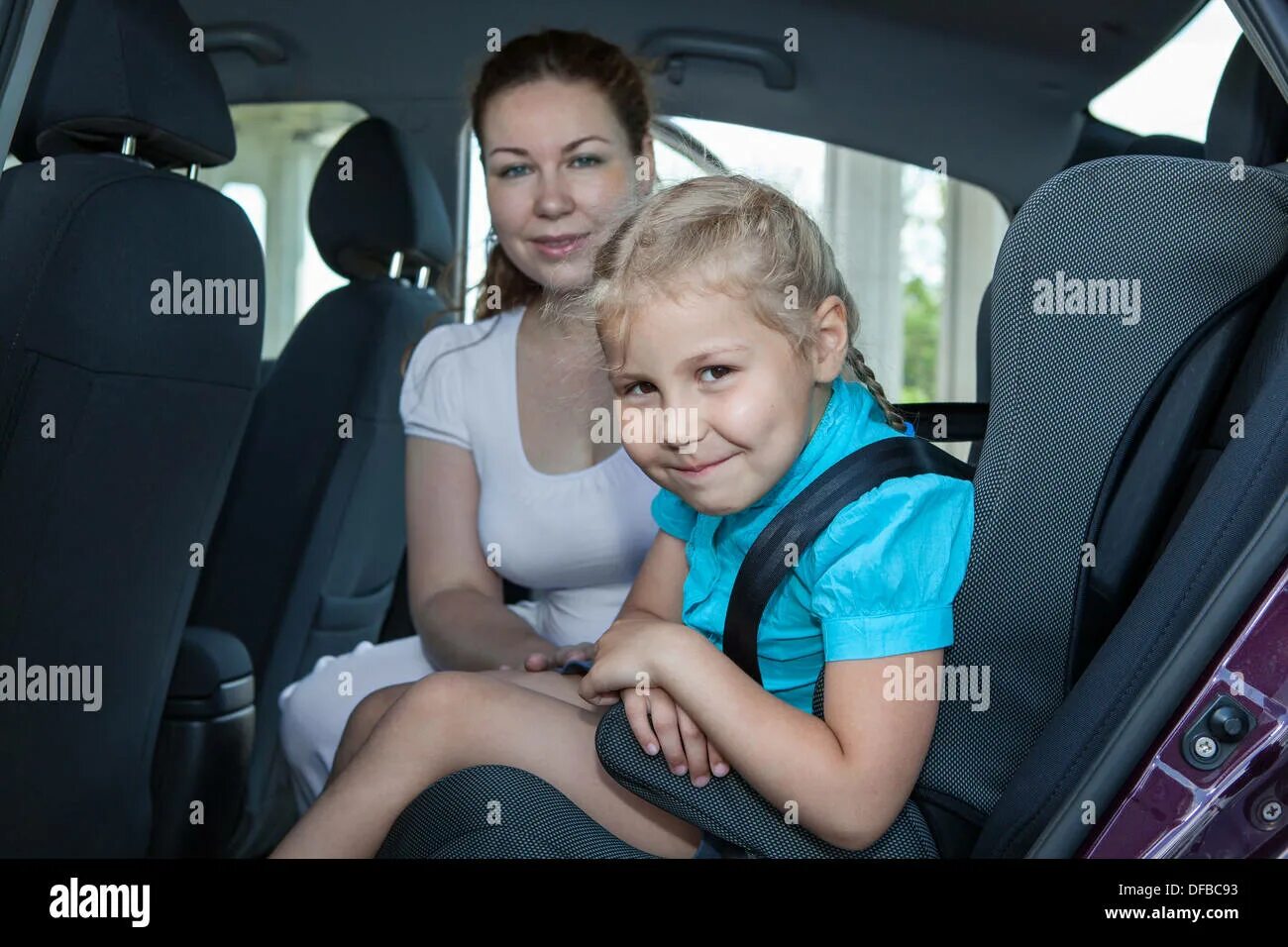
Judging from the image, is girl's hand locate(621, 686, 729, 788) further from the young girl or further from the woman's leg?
the woman's leg

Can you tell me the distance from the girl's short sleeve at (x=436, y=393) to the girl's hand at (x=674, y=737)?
77cm

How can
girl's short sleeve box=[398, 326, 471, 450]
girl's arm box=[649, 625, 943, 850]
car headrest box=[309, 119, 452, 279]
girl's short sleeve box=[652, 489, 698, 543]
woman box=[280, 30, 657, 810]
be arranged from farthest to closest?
car headrest box=[309, 119, 452, 279], girl's short sleeve box=[398, 326, 471, 450], woman box=[280, 30, 657, 810], girl's short sleeve box=[652, 489, 698, 543], girl's arm box=[649, 625, 943, 850]

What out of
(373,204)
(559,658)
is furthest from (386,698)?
(373,204)

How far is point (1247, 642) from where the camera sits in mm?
984

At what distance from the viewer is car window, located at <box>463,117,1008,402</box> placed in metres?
1.49

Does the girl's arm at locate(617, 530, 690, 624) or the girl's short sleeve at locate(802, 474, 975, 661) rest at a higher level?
the girl's short sleeve at locate(802, 474, 975, 661)

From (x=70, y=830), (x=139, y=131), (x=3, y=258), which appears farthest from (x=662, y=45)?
(x=70, y=830)

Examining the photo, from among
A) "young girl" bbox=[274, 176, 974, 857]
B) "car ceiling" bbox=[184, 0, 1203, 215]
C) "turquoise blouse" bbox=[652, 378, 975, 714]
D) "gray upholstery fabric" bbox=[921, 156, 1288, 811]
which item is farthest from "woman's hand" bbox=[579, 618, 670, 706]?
"car ceiling" bbox=[184, 0, 1203, 215]

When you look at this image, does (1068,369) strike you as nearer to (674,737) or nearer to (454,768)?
(674,737)

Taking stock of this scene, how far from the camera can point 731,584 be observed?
1.19 metres

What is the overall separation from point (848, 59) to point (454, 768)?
937 millimetres

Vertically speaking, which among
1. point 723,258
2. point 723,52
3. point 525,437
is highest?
point 723,52

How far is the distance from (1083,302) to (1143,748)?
13.5 inches

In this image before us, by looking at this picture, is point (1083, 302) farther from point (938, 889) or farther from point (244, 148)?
point (244, 148)
